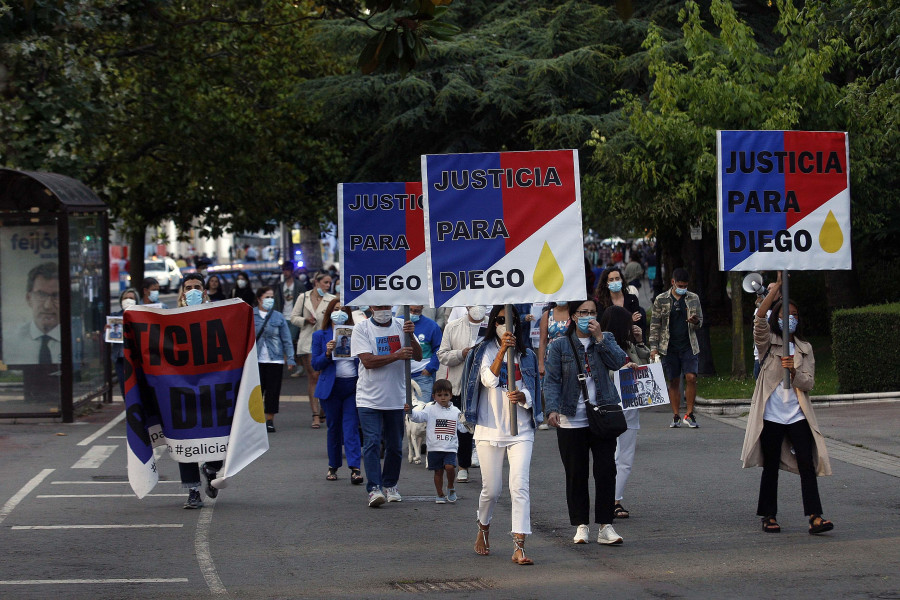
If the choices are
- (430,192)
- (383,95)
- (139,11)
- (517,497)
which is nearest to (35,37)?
(139,11)

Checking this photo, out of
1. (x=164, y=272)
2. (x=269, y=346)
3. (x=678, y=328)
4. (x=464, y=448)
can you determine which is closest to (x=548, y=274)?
(x=464, y=448)

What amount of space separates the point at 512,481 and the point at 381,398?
249cm

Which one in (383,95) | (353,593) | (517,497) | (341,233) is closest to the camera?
(353,593)

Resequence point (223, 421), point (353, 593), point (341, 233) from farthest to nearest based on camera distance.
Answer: point (341, 233) < point (223, 421) < point (353, 593)

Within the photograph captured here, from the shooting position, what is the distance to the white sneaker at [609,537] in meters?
8.62

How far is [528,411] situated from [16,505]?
4.66 m

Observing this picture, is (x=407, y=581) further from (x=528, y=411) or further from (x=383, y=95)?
(x=383, y=95)

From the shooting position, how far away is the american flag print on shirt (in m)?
10.4

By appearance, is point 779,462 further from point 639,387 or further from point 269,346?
point 269,346

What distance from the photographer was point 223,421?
33.2ft

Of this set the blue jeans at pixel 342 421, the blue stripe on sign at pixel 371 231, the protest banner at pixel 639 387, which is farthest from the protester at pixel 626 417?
the blue jeans at pixel 342 421

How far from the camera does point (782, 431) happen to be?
9.02 m

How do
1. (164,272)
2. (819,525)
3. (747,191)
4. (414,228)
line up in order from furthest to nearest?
1. (164,272)
2. (414,228)
3. (747,191)
4. (819,525)

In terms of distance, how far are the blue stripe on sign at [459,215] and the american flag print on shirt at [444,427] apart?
2.12 metres
